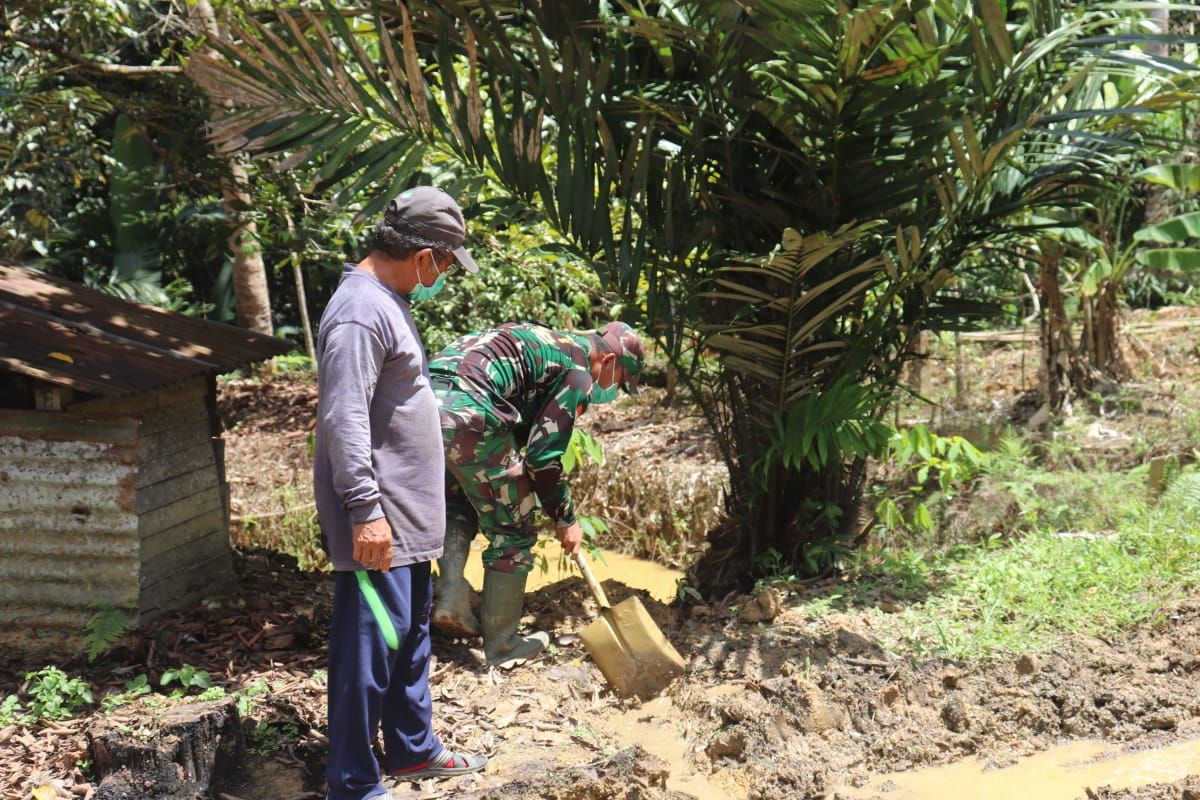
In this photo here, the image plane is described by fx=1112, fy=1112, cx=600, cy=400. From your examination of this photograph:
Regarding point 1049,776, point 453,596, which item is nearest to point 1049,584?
point 1049,776

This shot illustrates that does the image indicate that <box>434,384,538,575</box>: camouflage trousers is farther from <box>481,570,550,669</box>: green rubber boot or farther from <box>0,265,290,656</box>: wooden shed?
<box>0,265,290,656</box>: wooden shed

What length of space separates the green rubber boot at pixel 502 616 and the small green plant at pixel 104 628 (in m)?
1.47

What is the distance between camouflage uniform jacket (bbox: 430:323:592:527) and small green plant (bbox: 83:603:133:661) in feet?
5.36

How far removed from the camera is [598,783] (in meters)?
3.61

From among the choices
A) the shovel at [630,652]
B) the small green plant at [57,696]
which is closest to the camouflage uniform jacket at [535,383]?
the shovel at [630,652]

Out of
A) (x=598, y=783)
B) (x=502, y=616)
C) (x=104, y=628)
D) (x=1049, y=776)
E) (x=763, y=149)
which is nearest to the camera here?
(x=598, y=783)

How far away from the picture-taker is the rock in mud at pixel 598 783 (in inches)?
141

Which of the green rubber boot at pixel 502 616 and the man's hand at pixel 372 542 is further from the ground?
the man's hand at pixel 372 542

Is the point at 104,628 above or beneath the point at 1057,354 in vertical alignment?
beneath

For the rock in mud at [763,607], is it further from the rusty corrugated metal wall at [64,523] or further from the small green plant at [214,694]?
the rusty corrugated metal wall at [64,523]

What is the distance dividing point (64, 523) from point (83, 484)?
7.5 inches

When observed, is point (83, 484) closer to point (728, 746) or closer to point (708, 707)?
point (708, 707)

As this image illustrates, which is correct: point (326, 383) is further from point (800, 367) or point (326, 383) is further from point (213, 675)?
point (800, 367)

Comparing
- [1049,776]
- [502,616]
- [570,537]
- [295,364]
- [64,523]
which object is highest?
[295,364]
